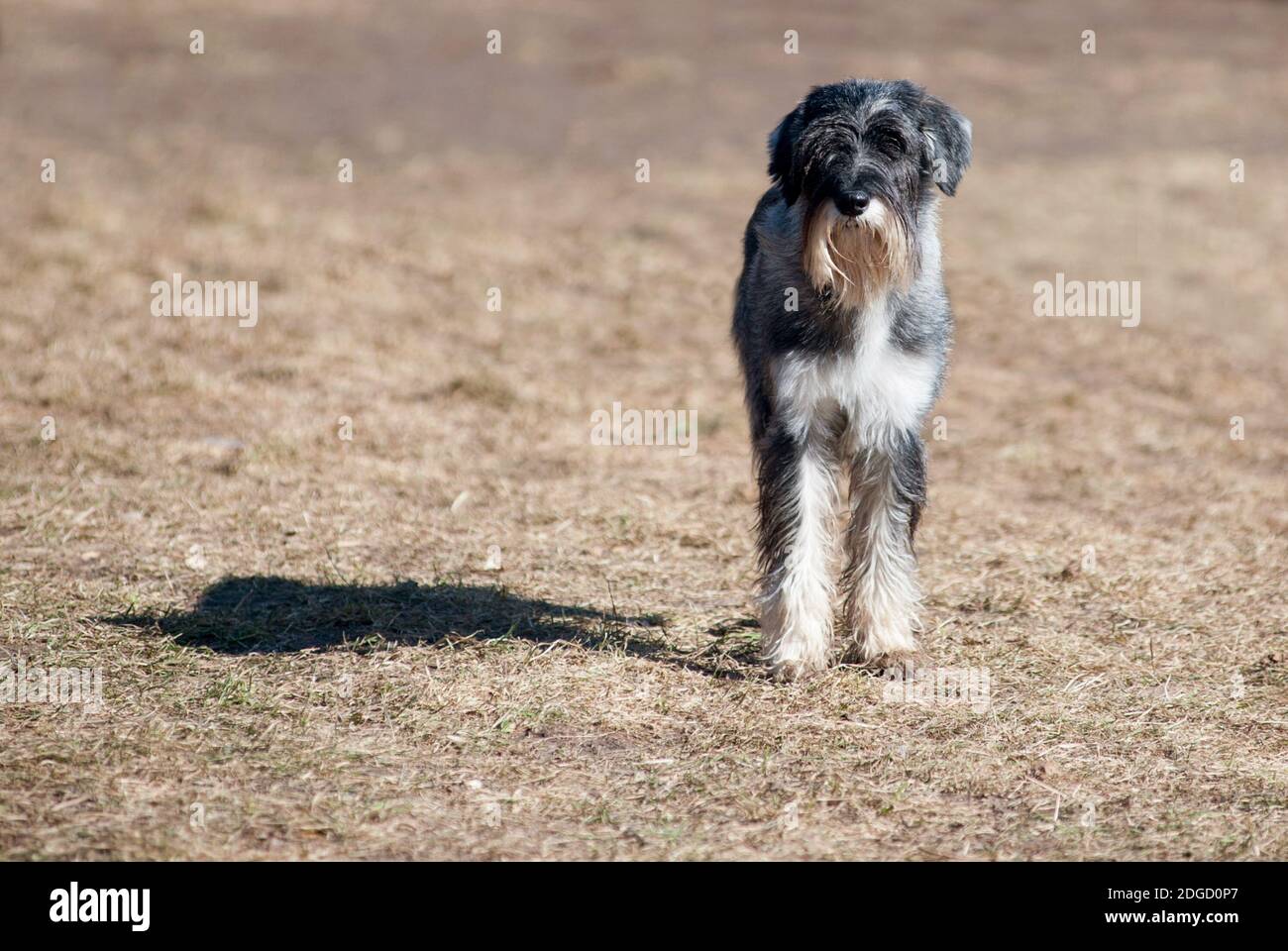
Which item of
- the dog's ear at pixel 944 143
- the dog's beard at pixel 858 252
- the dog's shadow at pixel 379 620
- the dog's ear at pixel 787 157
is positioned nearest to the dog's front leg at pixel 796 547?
the dog's shadow at pixel 379 620

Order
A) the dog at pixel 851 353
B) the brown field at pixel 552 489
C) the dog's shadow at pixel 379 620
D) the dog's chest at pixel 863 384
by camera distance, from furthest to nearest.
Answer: the dog's shadow at pixel 379 620, the dog's chest at pixel 863 384, the dog at pixel 851 353, the brown field at pixel 552 489

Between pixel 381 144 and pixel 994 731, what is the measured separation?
1471 centimetres

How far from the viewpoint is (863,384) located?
5.98 metres

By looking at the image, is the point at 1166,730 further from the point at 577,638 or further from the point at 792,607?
the point at 577,638

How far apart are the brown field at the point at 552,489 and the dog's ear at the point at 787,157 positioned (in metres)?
2.04

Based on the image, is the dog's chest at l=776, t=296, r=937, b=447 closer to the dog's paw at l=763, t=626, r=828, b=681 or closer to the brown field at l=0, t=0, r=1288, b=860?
the dog's paw at l=763, t=626, r=828, b=681

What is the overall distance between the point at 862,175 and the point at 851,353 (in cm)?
79

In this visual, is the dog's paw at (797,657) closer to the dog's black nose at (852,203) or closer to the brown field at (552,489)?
the brown field at (552,489)

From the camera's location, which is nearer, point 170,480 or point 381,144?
point 170,480

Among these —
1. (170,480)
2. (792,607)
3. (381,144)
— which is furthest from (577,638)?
(381,144)

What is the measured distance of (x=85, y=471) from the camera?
8898 millimetres

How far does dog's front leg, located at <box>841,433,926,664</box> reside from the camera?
20.2 ft

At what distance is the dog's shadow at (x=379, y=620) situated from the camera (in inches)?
257
